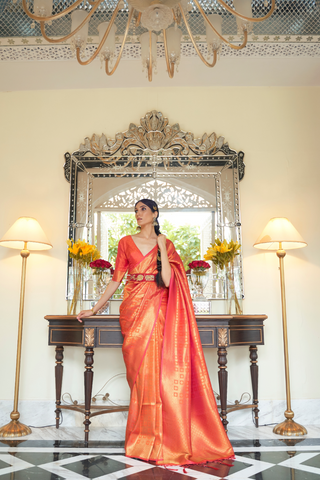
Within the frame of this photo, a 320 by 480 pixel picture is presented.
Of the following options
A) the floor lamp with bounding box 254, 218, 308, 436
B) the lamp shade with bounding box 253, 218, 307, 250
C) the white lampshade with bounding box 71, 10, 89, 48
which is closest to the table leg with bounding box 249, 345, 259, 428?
the floor lamp with bounding box 254, 218, 308, 436

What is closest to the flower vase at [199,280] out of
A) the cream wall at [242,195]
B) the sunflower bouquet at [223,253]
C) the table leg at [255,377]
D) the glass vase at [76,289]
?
the sunflower bouquet at [223,253]

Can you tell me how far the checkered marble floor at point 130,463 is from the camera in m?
2.25

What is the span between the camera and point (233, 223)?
385cm

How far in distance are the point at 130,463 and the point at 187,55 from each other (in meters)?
3.21

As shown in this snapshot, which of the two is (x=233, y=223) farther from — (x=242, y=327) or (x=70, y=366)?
(x=70, y=366)

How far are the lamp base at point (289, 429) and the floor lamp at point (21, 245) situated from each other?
1.96 meters

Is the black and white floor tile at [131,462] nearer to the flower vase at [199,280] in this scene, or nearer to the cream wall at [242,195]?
the cream wall at [242,195]

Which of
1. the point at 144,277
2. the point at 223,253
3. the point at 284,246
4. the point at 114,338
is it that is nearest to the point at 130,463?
the point at 114,338

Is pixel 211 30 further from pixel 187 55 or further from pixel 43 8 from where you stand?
pixel 187 55

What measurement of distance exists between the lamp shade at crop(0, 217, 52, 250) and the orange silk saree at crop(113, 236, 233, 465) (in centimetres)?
94

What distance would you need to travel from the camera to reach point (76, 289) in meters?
3.67

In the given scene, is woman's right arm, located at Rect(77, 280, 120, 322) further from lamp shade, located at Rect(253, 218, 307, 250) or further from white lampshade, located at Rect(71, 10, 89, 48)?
white lampshade, located at Rect(71, 10, 89, 48)

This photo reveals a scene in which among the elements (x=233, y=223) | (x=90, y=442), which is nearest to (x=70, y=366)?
(x=90, y=442)

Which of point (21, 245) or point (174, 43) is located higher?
point (174, 43)
